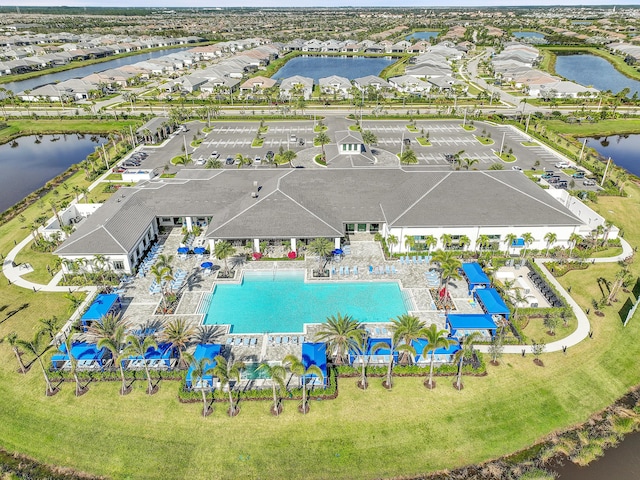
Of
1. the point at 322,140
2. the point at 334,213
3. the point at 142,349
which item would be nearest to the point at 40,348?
the point at 142,349

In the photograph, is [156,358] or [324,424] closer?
[324,424]

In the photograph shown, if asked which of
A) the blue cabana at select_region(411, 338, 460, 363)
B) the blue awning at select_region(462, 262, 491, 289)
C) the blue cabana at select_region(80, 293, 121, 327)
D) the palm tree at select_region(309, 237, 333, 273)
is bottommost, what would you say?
the blue cabana at select_region(411, 338, 460, 363)

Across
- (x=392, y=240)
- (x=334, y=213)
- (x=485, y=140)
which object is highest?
(x=334, y=213)

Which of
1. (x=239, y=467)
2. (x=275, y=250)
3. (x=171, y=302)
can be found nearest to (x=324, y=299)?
(x=275, y=250)

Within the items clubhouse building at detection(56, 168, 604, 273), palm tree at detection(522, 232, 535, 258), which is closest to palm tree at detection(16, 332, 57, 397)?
clubhouse building at detection(56, 168, 604, 273)

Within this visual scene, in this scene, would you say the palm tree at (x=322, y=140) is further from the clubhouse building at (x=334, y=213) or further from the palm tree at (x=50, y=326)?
the palm tree at (x=50, y=326)

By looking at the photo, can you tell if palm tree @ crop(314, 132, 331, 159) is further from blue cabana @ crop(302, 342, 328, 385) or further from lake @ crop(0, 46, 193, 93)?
lake @ crop(0, 46, 193, 93)

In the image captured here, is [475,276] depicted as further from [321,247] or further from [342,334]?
[342,334]
